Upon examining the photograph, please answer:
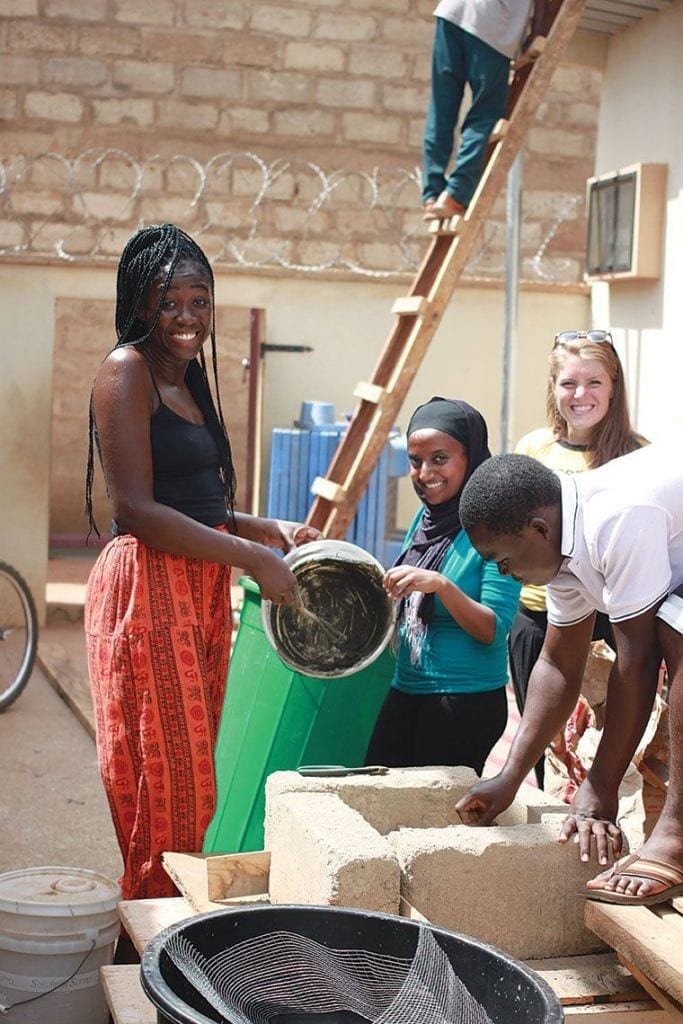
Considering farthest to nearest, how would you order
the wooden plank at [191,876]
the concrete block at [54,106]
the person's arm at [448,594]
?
the concrete block at [54,106] → the person's arm at [448,594] → the wooden plank at [191,876]

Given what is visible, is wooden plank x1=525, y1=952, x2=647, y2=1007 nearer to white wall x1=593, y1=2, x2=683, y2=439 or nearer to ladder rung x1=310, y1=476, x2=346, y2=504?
ladder rung x1=310, y1=476, x2=346, y2=504

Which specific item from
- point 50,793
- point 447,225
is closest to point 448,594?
point 50,793

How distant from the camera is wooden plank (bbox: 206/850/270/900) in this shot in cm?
309

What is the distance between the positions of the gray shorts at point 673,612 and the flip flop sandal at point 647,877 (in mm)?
476

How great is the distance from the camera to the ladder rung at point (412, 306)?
6176 millimetres

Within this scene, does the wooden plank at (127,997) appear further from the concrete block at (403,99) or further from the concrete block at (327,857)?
the concrete block at (403,99)

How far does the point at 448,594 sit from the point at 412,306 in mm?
2865

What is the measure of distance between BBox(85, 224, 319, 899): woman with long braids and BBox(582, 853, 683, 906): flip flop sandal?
1092 millimetres

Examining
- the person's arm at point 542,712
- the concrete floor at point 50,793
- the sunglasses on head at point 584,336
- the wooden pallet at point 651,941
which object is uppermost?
the sunglasses on head at point 584,336

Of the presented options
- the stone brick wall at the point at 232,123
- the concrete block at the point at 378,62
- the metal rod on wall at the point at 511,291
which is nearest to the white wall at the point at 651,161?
the metal rod on wall at the point at 511,291

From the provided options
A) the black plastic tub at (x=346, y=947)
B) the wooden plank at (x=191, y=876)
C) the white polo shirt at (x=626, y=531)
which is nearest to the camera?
the black plastic tub at (x=346, y=947)

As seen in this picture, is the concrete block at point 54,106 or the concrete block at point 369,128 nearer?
the concrete block at point 54,106

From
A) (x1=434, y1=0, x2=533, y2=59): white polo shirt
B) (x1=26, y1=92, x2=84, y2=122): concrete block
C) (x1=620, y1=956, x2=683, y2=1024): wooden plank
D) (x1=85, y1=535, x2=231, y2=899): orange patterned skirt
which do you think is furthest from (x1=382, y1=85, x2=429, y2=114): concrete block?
(x1=620, y1=956, x2=683, y2=1024): wooden plank

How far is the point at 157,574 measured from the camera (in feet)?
11.3
